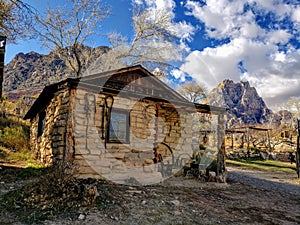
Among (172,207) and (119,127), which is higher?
(119,127)

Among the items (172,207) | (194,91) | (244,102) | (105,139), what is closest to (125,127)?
(105,139)

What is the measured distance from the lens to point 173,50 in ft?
68.5

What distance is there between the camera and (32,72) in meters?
41.6

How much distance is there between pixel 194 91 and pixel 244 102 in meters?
118

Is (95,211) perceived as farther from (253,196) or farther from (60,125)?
(253,196)

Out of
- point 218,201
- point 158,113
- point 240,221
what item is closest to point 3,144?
point 158,113

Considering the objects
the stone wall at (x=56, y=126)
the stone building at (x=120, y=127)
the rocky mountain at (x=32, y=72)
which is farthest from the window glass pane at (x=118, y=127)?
the rocky mountain at (x=32, y=72)

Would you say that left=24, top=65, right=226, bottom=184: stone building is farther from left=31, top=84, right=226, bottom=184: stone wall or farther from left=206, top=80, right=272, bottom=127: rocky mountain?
left=206, top=80, right=272, bottom=127: rocky mountain

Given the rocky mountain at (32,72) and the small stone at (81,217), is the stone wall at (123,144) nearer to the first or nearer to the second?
the small stone at (81,217)

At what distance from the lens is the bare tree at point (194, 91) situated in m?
36.0

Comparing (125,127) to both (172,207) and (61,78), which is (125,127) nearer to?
(172,207)

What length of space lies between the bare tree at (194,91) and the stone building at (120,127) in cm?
2505

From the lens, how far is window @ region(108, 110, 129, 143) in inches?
344

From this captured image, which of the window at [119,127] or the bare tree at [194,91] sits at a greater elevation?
the bare tree at [194,91]
